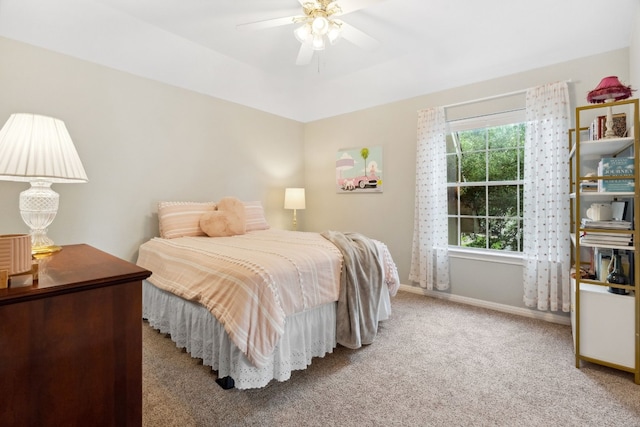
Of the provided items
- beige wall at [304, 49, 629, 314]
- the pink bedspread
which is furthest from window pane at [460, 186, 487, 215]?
the pink bedspread

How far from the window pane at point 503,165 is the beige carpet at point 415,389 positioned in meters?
1.60

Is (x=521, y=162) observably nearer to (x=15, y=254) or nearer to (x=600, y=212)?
(x=600, y=212)

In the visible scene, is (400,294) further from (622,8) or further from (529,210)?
(622,8)

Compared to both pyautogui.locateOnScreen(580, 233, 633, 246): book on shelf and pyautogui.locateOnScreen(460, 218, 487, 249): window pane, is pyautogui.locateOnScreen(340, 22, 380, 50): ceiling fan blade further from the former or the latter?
pyautogui.locateOnScreen(460, 218, 487, 249): window pane

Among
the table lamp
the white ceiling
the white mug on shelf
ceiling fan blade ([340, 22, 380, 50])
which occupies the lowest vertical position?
the white mug on shelf

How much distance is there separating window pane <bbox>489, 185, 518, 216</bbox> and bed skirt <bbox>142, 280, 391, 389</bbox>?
88.0 inches

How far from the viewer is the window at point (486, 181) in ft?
10.4

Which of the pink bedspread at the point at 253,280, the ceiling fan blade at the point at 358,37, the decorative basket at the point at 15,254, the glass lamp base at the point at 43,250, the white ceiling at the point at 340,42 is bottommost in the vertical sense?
the pink bedspread at the point at 253,280

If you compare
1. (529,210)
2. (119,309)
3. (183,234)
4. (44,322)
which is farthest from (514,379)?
(183,234)

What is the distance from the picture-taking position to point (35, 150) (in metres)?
1.36

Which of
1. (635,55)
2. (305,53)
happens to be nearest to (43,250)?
(305,53)

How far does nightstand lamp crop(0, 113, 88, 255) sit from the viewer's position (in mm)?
1322

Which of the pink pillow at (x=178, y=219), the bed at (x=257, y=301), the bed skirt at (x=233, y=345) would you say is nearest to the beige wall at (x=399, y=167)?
the bed at (x=257, y=301)

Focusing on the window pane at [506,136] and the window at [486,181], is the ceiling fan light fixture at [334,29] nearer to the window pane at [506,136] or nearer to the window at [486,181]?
the window at [486,181]
